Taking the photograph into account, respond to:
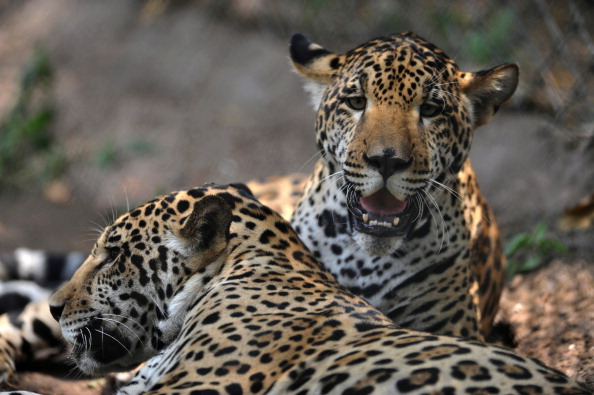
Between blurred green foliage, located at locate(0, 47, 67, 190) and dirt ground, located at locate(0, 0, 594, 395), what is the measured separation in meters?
0.21

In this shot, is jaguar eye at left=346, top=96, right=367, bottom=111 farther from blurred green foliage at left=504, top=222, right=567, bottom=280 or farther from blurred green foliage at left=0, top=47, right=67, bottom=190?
blurred green foliage at left=0, top=47, right=67, bottom=190

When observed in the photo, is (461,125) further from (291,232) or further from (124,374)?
(124,374)

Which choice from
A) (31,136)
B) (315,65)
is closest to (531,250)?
(315,65)

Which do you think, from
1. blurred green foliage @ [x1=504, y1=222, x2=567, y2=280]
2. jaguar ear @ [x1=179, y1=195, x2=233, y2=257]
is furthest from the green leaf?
jaguar ear @ [x1=179, y1=195, x2=233, y2=257]

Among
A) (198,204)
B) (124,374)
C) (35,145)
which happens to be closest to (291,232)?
(198,204)

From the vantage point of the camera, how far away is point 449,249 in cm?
636

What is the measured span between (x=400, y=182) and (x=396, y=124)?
0.36 metres

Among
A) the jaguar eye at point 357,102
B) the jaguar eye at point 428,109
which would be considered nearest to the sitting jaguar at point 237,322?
the jaguar eye at point 357,102

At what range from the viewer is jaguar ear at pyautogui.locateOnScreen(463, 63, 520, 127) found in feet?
20.4

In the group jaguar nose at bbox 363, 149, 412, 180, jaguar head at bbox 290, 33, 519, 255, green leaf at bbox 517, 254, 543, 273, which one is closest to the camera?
jaguar nose at bbox 363, 149, 412, 180

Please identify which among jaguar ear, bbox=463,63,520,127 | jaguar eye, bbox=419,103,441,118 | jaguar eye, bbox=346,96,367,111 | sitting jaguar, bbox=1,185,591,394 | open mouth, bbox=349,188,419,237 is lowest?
sitting jaguar, bbox=1,185,591,394

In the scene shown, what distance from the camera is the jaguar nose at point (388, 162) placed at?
5523 mm

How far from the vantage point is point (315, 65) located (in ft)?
21.6

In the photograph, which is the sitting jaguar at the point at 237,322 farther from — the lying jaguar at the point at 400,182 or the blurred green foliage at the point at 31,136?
the blurred green foliage at the point at 31,136
